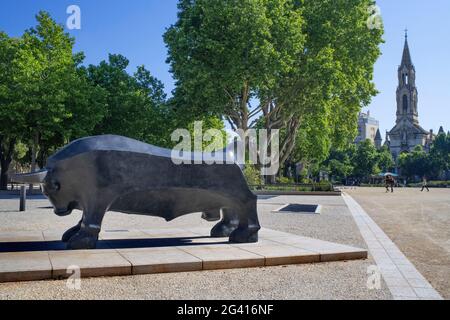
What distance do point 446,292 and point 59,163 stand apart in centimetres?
654

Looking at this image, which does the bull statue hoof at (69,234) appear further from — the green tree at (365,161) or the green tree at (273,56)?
the green tree at (365,161)

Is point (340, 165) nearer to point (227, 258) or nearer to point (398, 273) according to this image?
point (398, 273)

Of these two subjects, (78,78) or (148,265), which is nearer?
(148,265)

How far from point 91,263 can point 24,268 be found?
901mm

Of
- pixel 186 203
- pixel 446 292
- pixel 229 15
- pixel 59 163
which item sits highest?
pixel 229 15

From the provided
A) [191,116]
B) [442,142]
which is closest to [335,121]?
[191,116]

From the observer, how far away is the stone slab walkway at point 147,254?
232 inches

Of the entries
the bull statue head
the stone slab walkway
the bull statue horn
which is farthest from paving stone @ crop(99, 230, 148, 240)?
the bull statue horn

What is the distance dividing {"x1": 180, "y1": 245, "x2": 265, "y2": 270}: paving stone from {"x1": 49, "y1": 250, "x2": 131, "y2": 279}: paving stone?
1.25 meters

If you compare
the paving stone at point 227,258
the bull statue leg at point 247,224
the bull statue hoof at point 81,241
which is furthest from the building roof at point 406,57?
the bull statue hoof at point 81,241

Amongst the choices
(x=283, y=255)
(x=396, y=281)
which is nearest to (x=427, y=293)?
(x=396, y=281)

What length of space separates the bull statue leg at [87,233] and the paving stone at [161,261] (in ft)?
2.05

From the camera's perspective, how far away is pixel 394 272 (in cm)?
642
